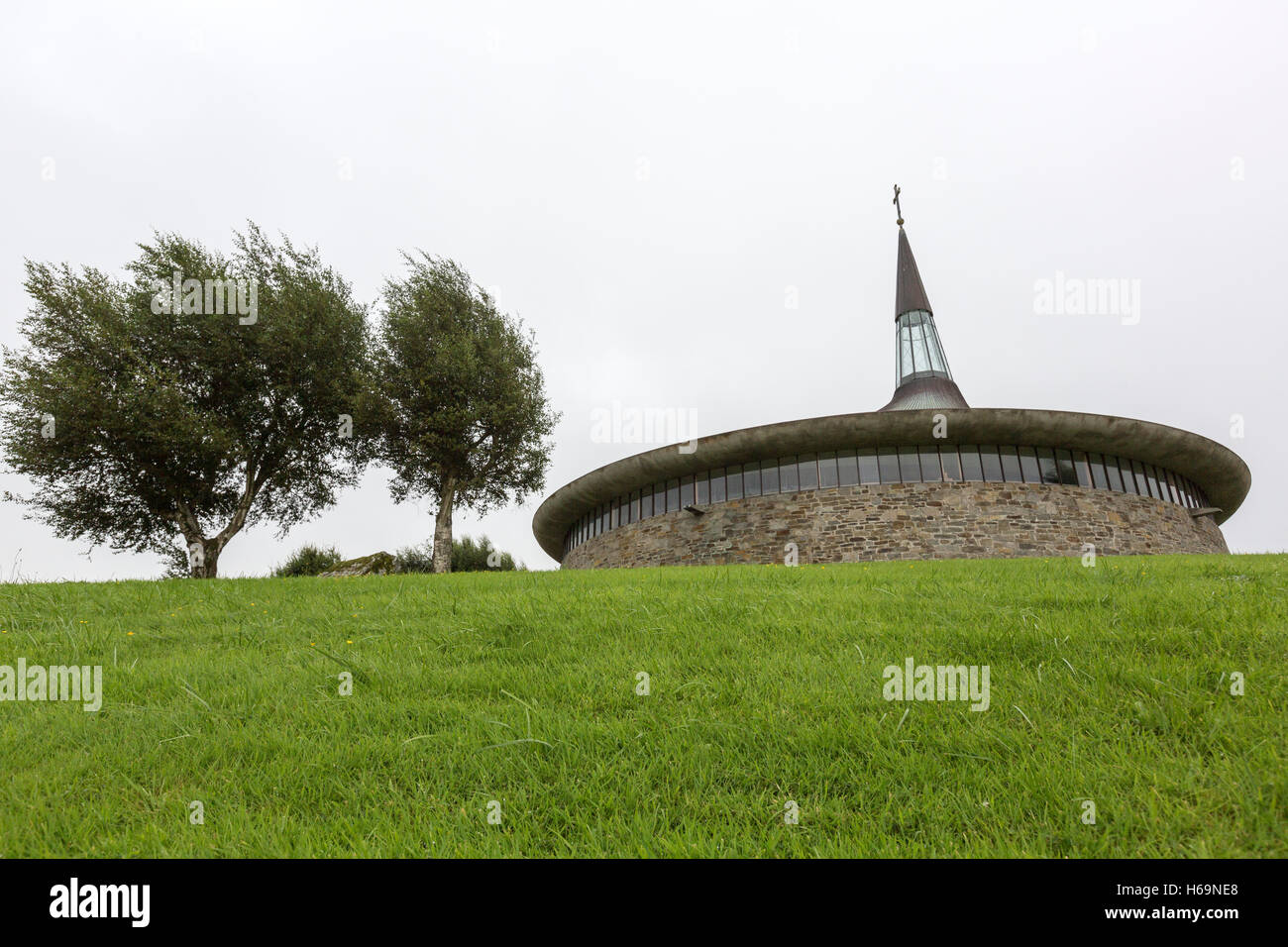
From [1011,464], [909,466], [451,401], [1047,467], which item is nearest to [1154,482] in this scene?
[1047,467]

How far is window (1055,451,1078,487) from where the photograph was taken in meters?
20.4

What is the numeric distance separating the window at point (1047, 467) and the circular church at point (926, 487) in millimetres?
58

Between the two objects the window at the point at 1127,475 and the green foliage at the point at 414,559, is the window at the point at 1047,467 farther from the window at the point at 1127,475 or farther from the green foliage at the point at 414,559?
the green foliage at the point at 414,559

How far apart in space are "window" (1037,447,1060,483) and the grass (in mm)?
16269

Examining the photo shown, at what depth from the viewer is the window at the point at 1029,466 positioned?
66.1ft

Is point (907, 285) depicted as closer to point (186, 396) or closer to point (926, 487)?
point (926, 487)

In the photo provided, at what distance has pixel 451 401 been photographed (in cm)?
1869

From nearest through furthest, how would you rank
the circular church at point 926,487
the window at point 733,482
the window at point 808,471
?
1. the circular church at point 926,487
2. the window at point 808,471
3. the window at point 733,482

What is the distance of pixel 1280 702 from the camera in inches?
127

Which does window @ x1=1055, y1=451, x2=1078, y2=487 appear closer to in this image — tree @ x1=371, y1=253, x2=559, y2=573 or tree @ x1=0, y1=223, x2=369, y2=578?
tree @ x1=371, y1=253, x2=559, y2=573

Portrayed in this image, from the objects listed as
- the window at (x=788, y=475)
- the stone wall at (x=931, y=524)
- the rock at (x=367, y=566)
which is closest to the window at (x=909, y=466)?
the stone wall at (x=931, y=524)

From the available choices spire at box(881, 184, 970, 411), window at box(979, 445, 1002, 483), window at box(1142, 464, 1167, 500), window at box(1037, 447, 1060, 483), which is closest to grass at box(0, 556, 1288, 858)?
window at box(979, 445, 1002, 483)
